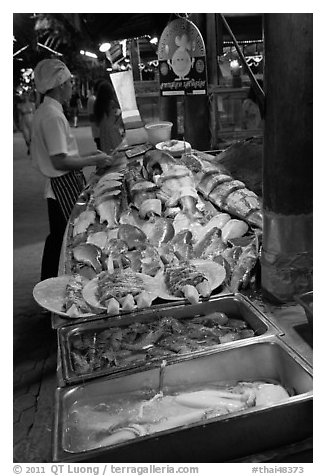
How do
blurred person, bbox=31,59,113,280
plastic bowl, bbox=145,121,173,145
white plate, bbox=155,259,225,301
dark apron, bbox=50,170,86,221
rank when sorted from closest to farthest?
1. white plate, bbox=155,259,225,301
2. blurred person, bbox=31,59,113,280
3. dark apron, bbox=50,170,86,221
4. plastic bowl, bbox=145,121,173,145

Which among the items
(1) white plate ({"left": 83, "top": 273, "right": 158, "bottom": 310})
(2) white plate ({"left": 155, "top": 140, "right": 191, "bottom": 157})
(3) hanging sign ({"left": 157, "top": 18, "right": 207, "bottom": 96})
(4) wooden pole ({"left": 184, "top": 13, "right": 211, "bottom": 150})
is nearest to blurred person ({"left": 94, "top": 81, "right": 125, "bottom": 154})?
(4) wooden pole ({"left": 184, "top": 13, "right": 211, "bottom": 150})

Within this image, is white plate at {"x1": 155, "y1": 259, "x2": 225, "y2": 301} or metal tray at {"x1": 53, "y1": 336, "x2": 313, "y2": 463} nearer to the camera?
metal tray at {"x1": 53, "y1": 336, "x2": 313, "y2": 463}

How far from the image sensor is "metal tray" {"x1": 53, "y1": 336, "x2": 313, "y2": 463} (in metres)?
1.49

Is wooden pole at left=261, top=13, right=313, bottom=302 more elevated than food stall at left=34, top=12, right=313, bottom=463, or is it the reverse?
wooden pole at left=261, top=13, right=313, bottom=302

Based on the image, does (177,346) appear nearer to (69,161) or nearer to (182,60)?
(69,161)

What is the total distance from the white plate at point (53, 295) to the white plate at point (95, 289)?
0.20 ft

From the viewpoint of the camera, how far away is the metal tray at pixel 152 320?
190 cm

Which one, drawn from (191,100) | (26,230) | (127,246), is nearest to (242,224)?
(127,246)

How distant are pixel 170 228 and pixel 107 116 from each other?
452 centimetres

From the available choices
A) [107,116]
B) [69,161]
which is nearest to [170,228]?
[69,161]

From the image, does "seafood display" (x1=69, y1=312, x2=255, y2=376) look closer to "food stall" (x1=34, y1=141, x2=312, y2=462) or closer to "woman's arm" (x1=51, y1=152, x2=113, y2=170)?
"food stall" (x1=34, y1=141, x2=312, y2=462)

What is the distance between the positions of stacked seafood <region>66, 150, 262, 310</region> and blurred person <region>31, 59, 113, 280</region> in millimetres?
460
